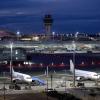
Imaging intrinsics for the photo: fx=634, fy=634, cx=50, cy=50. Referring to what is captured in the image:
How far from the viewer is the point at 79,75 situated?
89.1 metres

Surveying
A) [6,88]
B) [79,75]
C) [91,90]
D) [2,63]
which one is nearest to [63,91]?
[91,90]

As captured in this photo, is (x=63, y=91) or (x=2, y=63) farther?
(x=2, y=63)

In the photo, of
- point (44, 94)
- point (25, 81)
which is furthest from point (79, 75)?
point (44, 94)

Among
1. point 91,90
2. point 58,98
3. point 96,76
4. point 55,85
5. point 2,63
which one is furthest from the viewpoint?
point 2,63

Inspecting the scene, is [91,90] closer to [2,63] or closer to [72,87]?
[72,87]

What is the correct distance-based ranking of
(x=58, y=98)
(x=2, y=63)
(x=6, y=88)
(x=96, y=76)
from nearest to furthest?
1. (x=58, y=98)
2. (x=6, y=88)
3. (x=96, y=76)
4. (x=2, y=63)

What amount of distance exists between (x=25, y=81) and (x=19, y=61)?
59066 mm

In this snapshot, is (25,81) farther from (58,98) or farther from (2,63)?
(2,63)

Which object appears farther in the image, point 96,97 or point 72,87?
point 72,87

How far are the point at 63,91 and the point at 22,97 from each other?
6735mm

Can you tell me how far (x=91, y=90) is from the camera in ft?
222

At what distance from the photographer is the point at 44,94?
64750 mm

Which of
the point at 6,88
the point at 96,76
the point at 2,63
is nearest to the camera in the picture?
the point at 6,88

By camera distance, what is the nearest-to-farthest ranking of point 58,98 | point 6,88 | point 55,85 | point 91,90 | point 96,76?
point 58,98 → point 91,90 → point 6,88 → point 55,85 → point 96,76
